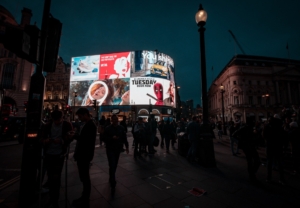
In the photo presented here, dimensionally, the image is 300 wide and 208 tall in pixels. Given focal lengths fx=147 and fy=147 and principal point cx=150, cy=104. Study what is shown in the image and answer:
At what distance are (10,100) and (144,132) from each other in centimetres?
3879

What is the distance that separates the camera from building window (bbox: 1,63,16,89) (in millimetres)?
31647

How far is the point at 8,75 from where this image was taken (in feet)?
105

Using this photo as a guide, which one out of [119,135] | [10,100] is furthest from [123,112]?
[119,135]

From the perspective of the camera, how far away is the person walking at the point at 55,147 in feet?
9.43

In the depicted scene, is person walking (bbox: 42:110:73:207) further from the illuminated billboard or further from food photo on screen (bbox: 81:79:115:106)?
food photo on screen (bbox: 81:79:115:106)

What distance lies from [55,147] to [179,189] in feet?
10.3

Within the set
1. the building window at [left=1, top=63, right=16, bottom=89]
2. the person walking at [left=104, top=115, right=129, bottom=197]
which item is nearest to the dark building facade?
the person walking at [left=104, top=115, right=129, bottom=197]

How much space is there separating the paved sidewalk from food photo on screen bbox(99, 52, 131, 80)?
41025 millimetres

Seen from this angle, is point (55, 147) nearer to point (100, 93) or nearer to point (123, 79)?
point (123, 79)

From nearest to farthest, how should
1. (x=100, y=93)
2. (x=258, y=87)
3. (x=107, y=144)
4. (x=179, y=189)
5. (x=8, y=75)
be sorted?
(x=179, y=189), (x=107, y=144), (x=8, y=75), (x=100, y=93), (x=258, y=87)

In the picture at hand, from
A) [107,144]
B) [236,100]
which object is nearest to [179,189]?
[107,144]

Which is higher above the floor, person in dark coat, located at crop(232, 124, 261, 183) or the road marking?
person in dark coat, located at crop(232, 124, 261, 183)

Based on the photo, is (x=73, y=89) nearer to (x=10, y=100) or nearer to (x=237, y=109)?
(x=10, y=100)

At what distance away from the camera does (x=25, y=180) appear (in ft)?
9.57
